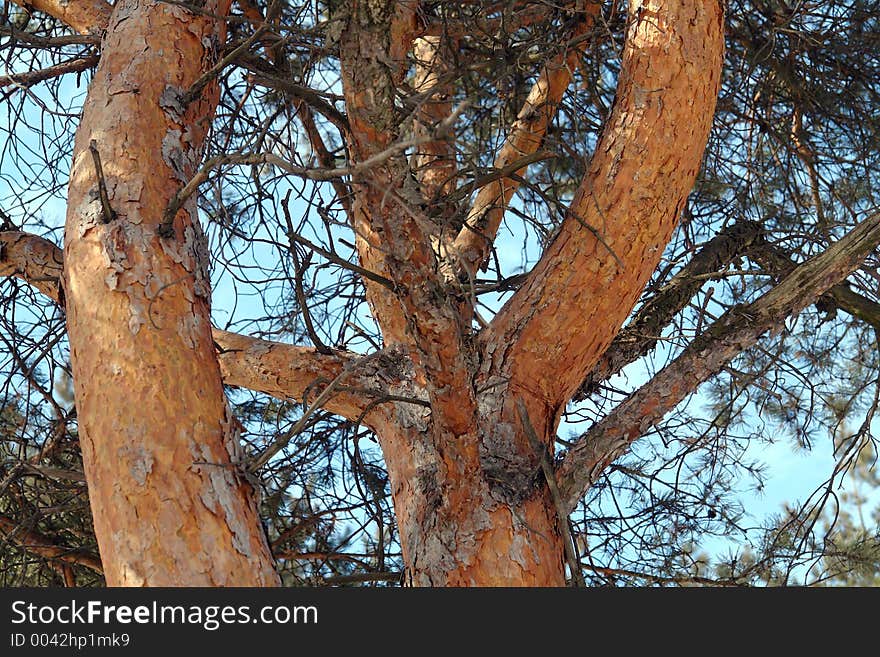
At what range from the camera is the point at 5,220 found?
3.11 m

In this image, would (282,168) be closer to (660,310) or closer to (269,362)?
(269,362)

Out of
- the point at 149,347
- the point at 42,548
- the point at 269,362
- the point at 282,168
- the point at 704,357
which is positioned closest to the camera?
the point at 282,168

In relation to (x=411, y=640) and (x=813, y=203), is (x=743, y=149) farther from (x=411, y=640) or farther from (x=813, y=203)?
(x=411, y=640)

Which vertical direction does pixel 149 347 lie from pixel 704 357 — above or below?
below

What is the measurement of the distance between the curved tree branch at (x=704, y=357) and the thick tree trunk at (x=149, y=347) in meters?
1.02

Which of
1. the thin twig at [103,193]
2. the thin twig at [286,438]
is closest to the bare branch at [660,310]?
the thin twig at [286,438]

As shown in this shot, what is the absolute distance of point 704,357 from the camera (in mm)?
2830

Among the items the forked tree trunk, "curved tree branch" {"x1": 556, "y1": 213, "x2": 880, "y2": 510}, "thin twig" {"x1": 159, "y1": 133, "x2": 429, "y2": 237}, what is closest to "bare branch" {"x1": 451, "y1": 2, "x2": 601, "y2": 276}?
the forked tree trunk

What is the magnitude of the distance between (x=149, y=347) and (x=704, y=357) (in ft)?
5.25

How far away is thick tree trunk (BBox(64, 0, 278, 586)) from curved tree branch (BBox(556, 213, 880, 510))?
1019mm

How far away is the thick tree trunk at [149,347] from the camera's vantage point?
191 centimetres

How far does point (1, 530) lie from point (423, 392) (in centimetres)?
195

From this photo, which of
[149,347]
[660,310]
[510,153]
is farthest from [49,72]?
[660,310]

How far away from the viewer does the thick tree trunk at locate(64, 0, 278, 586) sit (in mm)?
1911
